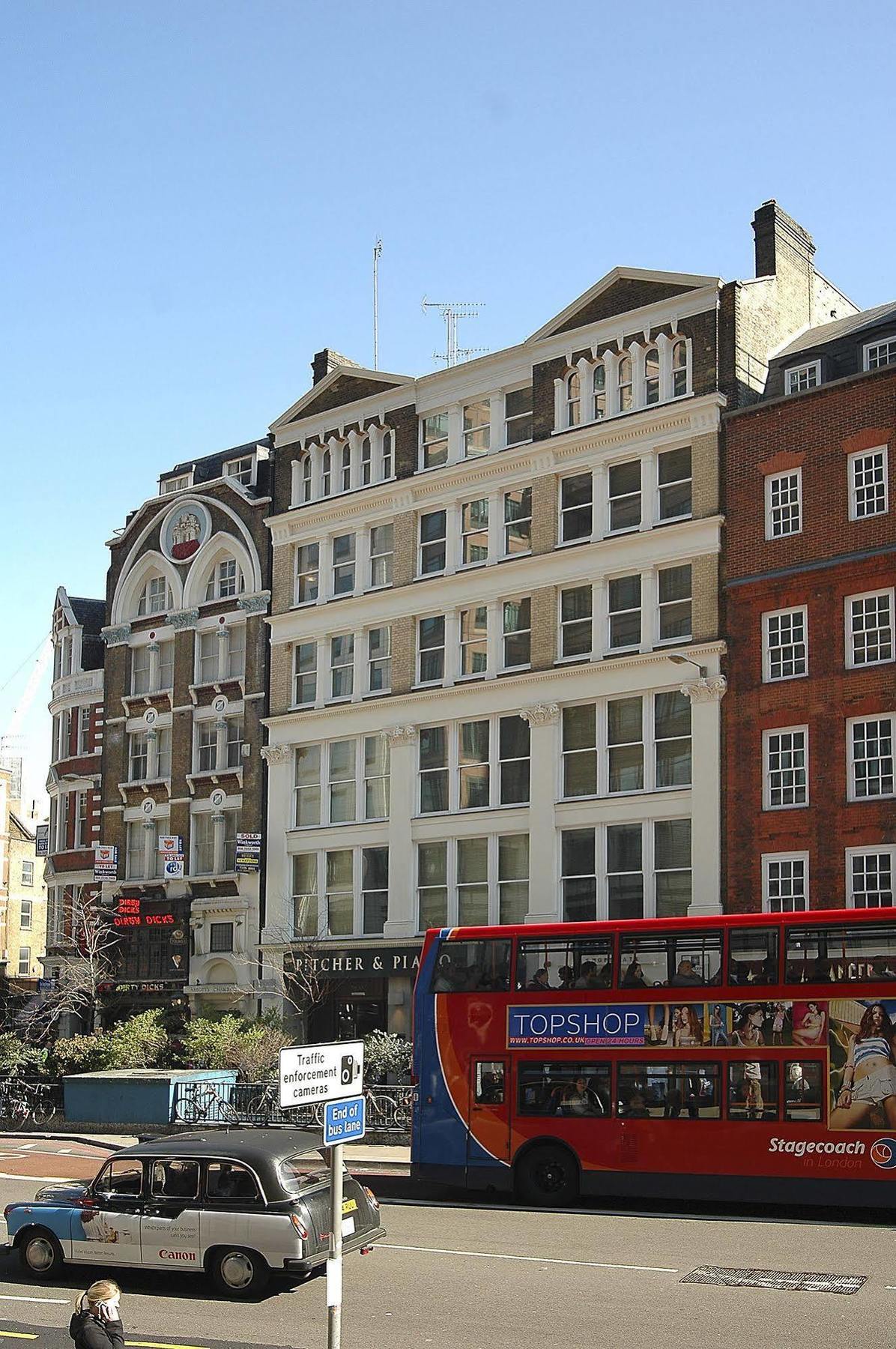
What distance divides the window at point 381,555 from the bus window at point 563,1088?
23904 millimetres

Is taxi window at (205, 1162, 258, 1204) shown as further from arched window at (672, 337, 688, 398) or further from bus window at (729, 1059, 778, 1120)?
arched window at (672, 337, 688, 398)

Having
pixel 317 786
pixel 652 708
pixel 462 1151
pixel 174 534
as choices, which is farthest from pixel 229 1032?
pixel 174 534

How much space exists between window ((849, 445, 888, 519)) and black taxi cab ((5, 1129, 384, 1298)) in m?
23.1

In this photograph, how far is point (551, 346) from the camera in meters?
42.8

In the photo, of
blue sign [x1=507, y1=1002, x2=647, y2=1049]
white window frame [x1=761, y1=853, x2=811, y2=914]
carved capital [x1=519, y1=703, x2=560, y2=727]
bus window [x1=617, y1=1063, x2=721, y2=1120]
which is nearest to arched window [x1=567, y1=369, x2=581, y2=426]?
carved capital [x1=519, y1=703, x2=560, y2=727]

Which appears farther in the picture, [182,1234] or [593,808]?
[593,808]

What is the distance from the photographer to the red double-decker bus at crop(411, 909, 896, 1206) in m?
21.8

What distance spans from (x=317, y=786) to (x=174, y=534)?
38.1 ft

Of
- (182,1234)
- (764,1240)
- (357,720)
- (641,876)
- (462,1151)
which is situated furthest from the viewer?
(357,720)

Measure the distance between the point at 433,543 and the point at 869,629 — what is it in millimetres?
13888

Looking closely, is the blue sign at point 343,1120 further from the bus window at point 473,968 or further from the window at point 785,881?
the window at point 785,881

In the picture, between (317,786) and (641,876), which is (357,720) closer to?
(317,786)

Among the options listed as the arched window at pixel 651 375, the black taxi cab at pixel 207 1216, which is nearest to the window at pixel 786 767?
the arched window at pixel 651 375

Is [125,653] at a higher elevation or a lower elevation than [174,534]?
lower
